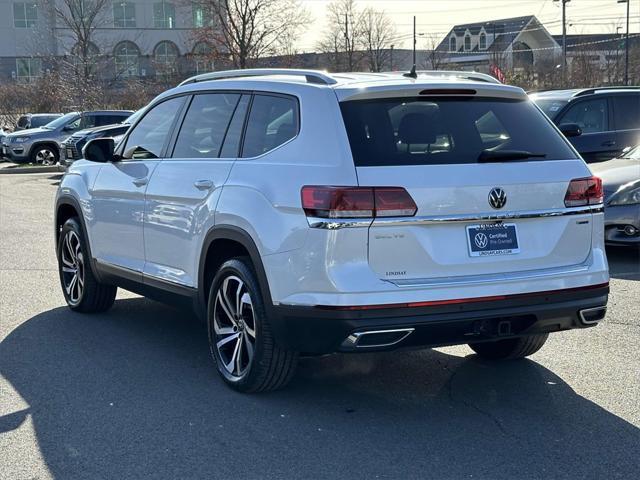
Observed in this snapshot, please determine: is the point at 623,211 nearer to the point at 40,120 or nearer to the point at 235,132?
the point at 235,132

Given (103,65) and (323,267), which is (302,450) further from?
(103,65)

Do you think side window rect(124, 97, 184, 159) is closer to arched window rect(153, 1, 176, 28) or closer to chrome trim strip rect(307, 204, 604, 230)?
chrome trim strip rect(307, 204, 604, 230)

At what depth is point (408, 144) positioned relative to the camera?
4.88m

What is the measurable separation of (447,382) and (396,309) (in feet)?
4.27

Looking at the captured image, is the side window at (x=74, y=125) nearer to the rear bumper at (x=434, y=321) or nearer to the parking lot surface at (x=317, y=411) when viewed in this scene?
the parking lot surface at (x=317, y=411)

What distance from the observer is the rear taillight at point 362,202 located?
4.59 m

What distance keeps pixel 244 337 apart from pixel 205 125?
1482mm

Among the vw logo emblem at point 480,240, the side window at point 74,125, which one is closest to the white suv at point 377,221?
the vw logo emblem at point 480,240

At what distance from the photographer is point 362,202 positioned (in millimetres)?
4586

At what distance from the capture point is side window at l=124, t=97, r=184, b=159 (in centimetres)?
650

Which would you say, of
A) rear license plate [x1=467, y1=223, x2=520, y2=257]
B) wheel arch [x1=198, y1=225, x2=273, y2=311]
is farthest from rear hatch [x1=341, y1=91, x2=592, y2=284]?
wheel arch [x1=198, y1=225, x2=273, y2=311]

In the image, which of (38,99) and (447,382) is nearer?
(447,382)

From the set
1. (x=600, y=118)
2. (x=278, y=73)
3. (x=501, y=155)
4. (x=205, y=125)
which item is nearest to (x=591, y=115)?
(x=600, y=118)

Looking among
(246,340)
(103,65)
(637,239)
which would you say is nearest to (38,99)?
(103,65)
